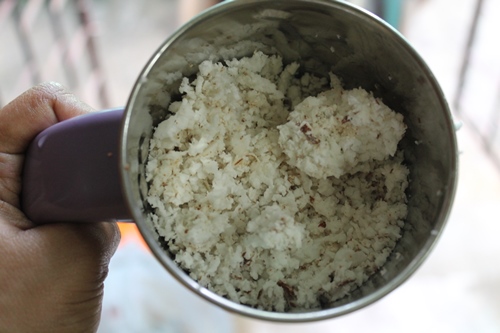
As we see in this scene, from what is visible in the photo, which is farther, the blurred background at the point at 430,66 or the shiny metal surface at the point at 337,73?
the blurred background at the point at 430,66

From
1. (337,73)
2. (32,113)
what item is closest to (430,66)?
(337,73)

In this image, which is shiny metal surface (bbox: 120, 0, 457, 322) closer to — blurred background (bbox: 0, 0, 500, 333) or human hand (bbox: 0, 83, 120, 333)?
human hand (bbox: 0, 83, 120, 333)

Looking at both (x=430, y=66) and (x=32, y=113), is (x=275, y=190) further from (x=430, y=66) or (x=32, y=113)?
(x=430, y=66)

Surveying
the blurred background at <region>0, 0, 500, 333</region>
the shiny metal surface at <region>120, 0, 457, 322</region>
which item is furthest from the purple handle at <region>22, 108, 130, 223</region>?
the blurred background at <region>0, 0, 500, 333</region>

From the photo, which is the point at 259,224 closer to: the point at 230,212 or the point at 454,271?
the point at 230,212

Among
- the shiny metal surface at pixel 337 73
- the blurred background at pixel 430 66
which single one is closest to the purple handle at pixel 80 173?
the shiny metal surface at pixel 337 73

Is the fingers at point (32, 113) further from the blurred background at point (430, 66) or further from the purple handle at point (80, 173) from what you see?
the blurred background at point (430, 66)
